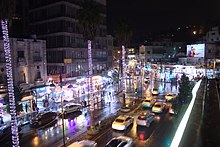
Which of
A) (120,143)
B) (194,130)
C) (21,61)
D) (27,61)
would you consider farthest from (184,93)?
(21,61)

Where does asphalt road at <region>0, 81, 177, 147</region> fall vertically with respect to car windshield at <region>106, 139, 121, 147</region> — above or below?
below

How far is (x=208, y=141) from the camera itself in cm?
1484

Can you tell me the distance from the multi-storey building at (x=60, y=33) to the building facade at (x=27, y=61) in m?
5.74

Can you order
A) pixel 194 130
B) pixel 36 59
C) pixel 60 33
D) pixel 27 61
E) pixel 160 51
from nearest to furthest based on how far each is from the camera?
pixel 194 130 < pixel 27 61 < pixel 36 59 < pixel 60 33 < pixel 160 51

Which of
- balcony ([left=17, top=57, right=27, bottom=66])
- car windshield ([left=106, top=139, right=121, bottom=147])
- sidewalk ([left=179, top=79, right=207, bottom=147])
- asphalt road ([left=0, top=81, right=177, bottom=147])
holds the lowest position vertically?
asphalt road ([left=0, top=81, right=177, bottom=147])

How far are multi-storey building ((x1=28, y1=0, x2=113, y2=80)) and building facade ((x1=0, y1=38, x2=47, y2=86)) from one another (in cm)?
574

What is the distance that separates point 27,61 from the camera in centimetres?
3550

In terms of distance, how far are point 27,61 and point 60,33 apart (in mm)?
12634

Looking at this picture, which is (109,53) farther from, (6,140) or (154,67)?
(6,140)

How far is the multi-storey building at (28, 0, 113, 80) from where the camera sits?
45469mm

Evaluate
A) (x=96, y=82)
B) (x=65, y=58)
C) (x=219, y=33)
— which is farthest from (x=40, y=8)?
(x=219, y=33)

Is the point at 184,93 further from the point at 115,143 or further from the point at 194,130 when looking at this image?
the point at 115,143

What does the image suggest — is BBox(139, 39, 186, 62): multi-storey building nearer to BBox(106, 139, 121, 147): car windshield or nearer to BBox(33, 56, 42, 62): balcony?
BBox(33, 56, 42, 62): balcony

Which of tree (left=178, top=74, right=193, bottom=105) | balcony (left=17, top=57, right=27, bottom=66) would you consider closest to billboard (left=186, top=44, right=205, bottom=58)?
tree (left=178, top=74, right=193, bottom=105)
